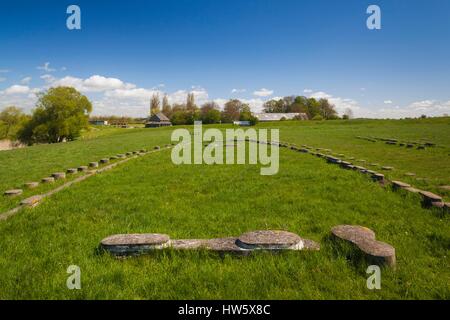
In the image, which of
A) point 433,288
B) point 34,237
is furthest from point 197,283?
point 34,237

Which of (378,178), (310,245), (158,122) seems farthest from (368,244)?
(158,122)

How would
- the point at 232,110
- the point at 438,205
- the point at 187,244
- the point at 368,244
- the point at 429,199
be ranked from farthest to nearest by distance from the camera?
the point at 232,110 < the point at 429,199 < the point at 438,205 < the point at 187,244 < the point at 368,244

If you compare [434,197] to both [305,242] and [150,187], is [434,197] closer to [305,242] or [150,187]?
[305,242]

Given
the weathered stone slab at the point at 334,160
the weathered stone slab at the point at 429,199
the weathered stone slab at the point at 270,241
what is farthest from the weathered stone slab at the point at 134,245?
the weathered stone slab at the point at 334,160

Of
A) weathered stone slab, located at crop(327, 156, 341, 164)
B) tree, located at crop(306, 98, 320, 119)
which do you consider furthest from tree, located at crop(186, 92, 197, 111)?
weathered stone slab, located at crop(327, 156, 341, 164)

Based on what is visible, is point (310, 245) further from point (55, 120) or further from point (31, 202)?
point (55, 120)

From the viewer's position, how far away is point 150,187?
36.0 feet

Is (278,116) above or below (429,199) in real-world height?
above

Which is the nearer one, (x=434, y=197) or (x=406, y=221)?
(x=406, y=221)

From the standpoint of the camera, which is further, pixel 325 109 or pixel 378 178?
pixel 325 109

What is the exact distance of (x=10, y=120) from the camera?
79688mm

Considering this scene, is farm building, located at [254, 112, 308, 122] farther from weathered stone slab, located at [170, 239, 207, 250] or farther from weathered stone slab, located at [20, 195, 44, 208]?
weathered stone slab, located at [170, 239, 207, 250]

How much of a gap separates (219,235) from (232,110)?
13534 cm
